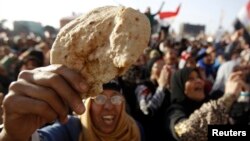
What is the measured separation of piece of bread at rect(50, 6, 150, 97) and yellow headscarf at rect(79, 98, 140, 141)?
122 centimetres

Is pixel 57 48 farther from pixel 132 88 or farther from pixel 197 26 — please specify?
pixel 197 26

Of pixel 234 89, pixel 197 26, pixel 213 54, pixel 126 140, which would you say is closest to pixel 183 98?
pixel 234 89

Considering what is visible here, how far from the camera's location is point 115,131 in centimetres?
229

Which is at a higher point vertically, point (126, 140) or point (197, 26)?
point (126, 140)

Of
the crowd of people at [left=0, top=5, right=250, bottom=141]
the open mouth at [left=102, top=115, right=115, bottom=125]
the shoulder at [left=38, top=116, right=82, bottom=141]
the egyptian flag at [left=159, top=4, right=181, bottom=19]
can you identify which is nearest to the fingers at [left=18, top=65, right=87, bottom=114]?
the crowd of people at [left=0, top=5, right=250, bottom=141]

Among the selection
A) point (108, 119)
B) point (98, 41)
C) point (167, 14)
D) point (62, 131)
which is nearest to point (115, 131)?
point (108, 119)

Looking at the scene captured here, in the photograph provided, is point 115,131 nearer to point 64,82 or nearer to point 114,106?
point 114,106

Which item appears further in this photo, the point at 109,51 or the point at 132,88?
the point at 132,88

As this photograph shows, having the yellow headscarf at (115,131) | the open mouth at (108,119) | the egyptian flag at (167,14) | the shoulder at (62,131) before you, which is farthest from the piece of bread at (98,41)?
the egyptian flag at (167,14)

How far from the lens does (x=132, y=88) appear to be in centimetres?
359

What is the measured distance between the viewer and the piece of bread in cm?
90

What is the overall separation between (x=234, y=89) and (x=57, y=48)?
2485 mm

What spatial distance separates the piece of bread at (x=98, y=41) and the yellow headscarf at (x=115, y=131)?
1221mm

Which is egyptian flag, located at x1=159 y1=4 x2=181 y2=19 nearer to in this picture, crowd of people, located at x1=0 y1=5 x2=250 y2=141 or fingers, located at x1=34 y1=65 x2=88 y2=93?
crowd of people, located at x1=0 y1=5 x2=250 y2=141
